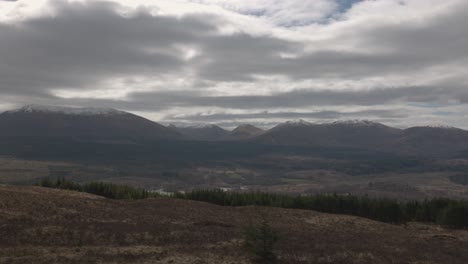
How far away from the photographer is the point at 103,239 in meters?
34.0

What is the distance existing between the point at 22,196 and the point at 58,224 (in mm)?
11215

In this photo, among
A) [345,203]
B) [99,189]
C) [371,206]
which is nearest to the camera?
[99,189]

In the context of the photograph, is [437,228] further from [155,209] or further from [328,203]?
[155,209]

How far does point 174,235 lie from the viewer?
37000 mm

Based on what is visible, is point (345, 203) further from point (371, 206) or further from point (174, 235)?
point (174, 235)

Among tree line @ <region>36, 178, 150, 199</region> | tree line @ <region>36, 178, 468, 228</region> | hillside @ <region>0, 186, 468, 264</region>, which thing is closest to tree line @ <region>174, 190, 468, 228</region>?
tree line @ <region>36, 178, 468, 228</region>

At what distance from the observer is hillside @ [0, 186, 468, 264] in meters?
30.3

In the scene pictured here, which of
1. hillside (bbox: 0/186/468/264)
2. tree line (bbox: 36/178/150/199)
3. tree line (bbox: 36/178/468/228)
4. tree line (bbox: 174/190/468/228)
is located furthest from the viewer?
tree line (bbox: 36/178/150/199)

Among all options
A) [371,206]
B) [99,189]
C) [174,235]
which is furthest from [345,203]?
[99,189]

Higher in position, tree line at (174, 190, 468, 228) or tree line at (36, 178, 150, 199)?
tree line at (36, 178, 150, 199)

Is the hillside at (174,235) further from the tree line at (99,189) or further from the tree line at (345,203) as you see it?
the tree line at (99,189)

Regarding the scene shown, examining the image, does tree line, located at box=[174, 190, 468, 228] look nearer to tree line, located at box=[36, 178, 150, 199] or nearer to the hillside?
the hillside

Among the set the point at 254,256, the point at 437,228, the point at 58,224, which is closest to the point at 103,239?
the point at 58,224

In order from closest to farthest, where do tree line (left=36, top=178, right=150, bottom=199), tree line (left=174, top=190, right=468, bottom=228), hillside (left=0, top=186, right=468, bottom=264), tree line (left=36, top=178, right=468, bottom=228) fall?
hillside (left=0, top=186, right=468, bottom=264) < tree line (left=174, top=190, right=468, bottom=228) < tree line (left=36, top=178, right=468, bottom=228) < tree line (left=36, top=178, right=150, bottom=199)
